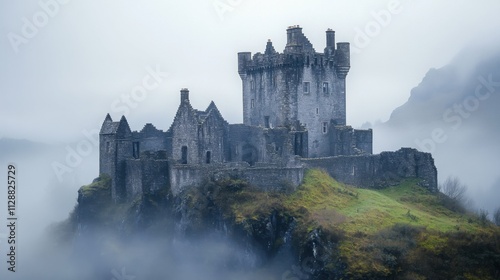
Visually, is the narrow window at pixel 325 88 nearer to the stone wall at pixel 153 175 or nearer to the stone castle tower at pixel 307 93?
the stone castle tower at pixel 307 93

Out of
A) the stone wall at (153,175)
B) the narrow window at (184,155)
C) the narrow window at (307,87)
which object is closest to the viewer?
the narrow window at (184,155)

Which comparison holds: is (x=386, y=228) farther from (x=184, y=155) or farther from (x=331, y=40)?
(x=331, y=40)

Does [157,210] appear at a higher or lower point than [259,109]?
lower

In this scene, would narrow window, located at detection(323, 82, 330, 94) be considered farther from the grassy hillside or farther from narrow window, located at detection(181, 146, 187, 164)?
narrow window, located at detection(181, 146, 187, 164)

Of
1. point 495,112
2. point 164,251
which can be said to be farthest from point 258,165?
point 495,112

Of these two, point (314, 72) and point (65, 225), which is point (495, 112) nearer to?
point (314, 72)

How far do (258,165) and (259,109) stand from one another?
1215 cm

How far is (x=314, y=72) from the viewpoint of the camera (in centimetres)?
7819

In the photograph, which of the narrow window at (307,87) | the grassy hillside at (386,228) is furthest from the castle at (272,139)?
the grassy hillside at (386,228)

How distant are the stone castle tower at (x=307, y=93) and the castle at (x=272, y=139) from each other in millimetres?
88

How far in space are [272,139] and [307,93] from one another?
6810mm

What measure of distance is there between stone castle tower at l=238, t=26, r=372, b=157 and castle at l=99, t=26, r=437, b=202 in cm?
9

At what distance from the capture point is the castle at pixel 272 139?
71.8 meters

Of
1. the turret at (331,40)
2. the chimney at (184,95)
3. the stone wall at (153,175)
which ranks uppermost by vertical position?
the turret at (331,40)
